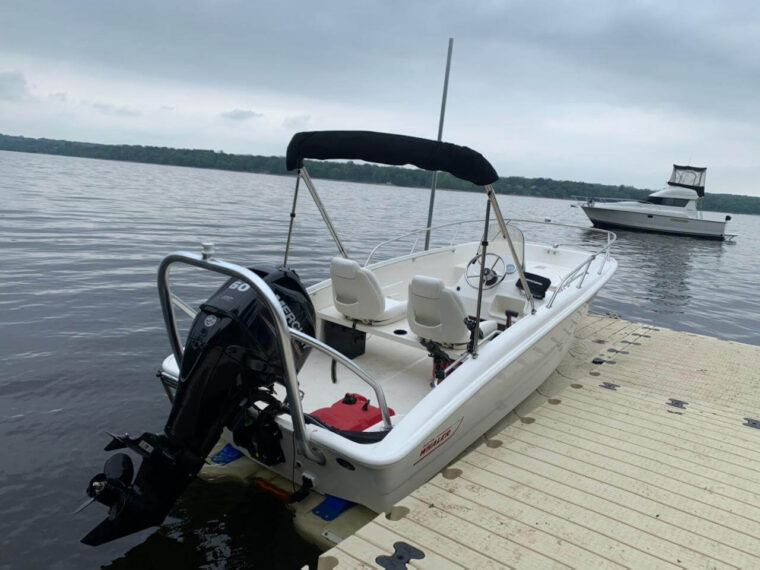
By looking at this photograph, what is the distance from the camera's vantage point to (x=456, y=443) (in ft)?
10.8

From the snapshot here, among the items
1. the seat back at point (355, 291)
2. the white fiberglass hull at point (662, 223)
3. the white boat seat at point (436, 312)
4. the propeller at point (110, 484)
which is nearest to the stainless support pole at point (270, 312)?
the propeller at point (110, 484)

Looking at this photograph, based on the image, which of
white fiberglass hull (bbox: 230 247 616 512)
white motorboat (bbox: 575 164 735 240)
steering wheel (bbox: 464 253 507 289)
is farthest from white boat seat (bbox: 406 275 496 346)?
white motorboat (bbox: 575 164 735 240)

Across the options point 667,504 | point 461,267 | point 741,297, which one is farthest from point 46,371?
point 741,297

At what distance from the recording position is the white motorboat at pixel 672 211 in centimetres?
2659

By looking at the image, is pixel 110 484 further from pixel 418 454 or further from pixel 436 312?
pixel 436 312

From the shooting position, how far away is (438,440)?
2.97m

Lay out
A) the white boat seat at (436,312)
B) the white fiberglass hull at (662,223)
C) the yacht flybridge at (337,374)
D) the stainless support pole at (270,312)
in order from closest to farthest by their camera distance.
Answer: the stainless support pole at (270,312) → the yacht flybridge at (337,374) → the white boat seat at (436,312) → the white fiberglass hull at (662,223)

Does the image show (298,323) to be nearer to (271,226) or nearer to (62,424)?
(62,424)

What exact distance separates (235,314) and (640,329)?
6282 mm

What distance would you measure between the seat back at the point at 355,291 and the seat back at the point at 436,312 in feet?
1.29

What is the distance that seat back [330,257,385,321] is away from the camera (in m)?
3.95

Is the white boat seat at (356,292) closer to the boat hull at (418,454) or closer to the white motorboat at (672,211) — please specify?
the boat hull at (418,454)

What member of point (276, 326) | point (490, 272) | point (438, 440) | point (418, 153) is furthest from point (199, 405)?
point (490, 272)

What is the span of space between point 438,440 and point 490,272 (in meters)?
2.27
